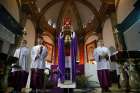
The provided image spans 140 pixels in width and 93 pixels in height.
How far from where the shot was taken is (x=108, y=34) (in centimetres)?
1191

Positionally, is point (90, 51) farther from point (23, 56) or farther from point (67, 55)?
point (23, 56)

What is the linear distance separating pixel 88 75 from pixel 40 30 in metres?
5.84

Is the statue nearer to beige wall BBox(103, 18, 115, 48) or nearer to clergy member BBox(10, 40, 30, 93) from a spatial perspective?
clergy member BBox(10, 40, 30, 93)

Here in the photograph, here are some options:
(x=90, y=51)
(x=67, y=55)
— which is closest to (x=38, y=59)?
(x=67, y=55)

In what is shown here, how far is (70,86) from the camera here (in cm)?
613

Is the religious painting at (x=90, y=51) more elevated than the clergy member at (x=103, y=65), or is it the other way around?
the religious painting at (x=90, y=51)

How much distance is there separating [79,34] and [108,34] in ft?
16.9

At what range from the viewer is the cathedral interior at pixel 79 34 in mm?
4523

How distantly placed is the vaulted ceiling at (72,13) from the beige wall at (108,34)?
2.49 feet

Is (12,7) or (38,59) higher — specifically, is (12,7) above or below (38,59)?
above

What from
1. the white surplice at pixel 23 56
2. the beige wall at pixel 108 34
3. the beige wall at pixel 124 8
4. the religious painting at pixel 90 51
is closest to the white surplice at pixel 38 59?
the white surplice at pixel 23 56

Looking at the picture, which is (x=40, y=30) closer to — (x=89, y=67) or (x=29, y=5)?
(x=29, y=5)

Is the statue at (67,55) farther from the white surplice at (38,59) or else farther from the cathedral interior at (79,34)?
the white surplice at (38,59)

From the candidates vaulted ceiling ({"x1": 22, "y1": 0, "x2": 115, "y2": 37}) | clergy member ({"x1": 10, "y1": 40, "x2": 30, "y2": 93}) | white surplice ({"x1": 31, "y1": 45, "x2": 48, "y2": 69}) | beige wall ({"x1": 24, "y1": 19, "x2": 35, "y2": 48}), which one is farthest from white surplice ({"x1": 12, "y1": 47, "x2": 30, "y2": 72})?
vaulted ceiling ({"x1": 22, "y1": 0, "x2": 115, "y2": 37})
